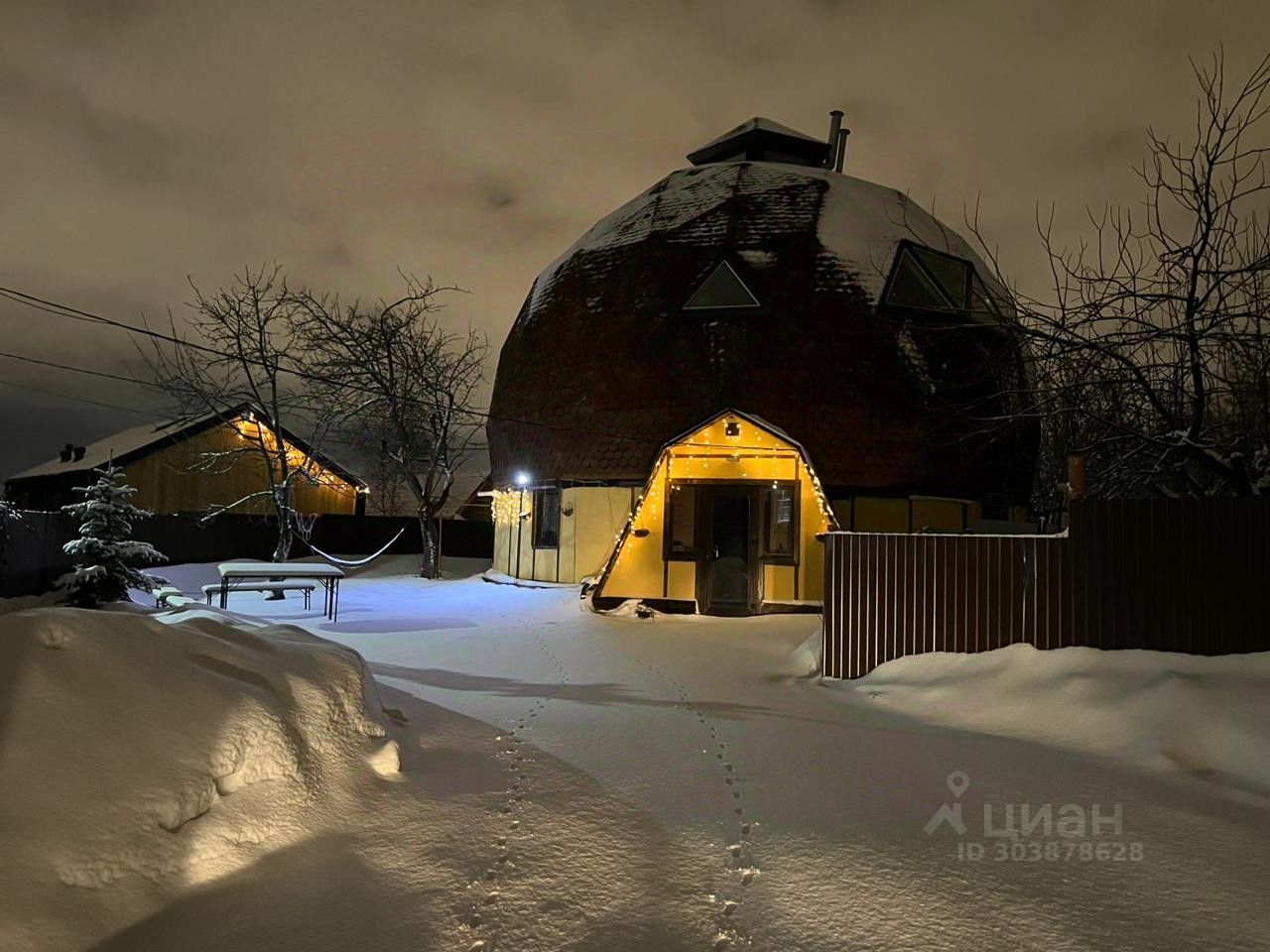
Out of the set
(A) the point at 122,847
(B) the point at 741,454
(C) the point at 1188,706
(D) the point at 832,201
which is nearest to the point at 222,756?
(A) the point at 122,847

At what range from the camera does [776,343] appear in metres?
16.5

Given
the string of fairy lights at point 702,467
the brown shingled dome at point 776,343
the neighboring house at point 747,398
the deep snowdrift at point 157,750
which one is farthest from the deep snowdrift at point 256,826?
the brown shingled dome at point 776,343

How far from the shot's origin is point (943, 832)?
149 inches

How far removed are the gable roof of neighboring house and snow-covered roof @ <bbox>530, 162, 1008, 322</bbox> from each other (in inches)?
494

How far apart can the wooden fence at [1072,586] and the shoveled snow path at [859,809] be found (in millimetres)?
1159

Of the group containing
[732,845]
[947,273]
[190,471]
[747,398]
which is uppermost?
[947,273]

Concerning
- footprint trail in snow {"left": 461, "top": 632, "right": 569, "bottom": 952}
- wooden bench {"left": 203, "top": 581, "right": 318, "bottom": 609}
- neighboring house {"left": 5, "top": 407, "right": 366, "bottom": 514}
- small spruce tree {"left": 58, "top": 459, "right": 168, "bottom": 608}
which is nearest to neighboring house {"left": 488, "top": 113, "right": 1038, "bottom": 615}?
wooden bench {"left": 203, "top": 581, "right": 318, "bottom": 609}

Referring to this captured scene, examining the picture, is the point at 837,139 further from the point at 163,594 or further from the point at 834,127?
the point at 163,594

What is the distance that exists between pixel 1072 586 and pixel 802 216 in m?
13.4

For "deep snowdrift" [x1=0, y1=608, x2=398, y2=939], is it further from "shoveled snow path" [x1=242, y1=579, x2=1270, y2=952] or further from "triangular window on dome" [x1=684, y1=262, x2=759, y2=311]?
"triangular window on dome" [x1=684, y1=262, x2=759, y2=311]

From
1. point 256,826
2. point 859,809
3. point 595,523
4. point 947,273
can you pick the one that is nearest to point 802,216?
point 947,273

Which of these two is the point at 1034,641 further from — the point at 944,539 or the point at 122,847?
the point at 122,847

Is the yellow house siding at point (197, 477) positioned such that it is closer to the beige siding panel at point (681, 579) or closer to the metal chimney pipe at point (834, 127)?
the beige siding panel at point (681, 579)

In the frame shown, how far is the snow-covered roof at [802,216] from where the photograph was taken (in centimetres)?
1756
